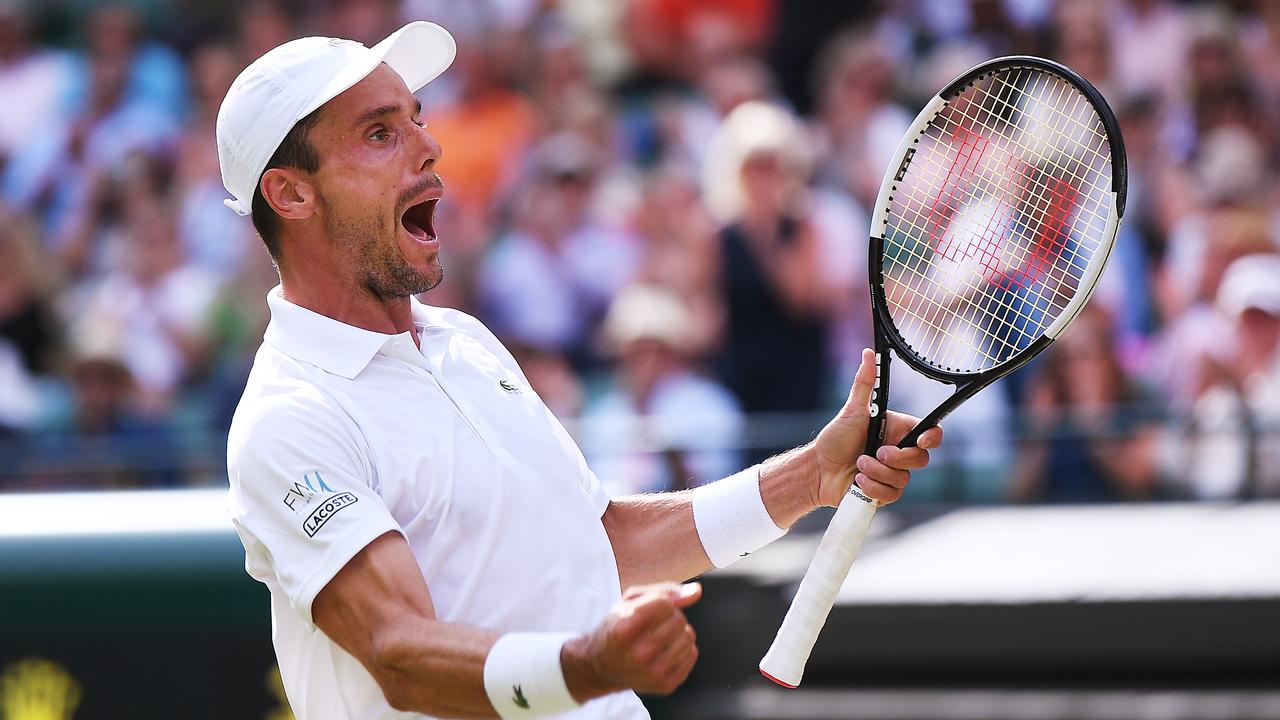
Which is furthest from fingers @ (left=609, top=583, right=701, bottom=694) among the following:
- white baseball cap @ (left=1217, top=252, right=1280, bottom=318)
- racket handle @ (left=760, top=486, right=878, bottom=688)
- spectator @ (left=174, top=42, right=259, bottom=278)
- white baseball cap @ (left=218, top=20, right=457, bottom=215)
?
spectator @ (left=174, top=42, right=259, bottom=278)

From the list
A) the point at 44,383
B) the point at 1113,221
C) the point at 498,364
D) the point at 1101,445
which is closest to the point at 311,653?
the point at 498,364

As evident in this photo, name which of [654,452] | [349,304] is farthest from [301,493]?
[654,452]

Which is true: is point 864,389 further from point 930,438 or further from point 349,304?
point 349,304

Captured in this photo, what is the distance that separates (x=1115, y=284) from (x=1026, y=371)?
50 centimetres

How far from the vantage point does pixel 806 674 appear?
463 centimetres

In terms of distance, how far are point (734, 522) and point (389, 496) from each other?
734 millimetres

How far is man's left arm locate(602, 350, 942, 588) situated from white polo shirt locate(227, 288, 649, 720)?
269 millimetres

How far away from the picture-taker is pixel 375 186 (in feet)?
9.32

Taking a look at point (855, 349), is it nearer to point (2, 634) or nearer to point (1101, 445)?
point (1101, 445)

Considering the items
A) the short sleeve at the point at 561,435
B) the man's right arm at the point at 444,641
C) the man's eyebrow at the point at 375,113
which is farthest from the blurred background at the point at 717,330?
the man's right arm at the point at 444,641

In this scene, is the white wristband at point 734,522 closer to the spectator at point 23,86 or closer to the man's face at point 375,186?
the man's face at point 375,186

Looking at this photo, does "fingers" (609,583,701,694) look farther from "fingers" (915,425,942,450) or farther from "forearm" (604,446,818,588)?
"forearm" (604,446,818,588)

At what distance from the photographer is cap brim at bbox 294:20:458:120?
2824mm

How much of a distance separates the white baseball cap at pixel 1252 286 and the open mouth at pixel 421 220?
11.0ft
